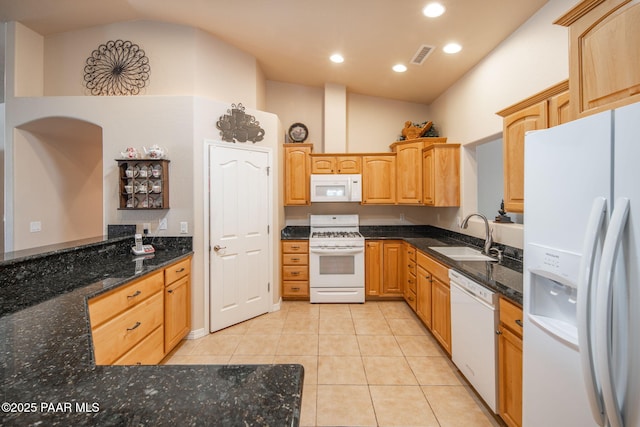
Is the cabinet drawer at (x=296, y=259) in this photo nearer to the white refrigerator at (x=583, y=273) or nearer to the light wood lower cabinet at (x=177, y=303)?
the light wood lower cabinet at (x=177, y=303)

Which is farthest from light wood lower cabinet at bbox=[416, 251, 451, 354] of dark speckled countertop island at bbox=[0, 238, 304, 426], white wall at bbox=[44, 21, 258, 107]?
white wall at bbox=[44, 21, 258, 107]

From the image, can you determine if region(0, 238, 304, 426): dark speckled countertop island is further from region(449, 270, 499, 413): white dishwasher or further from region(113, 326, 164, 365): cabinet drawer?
region(449, 270, 499, 413): white dishwasher

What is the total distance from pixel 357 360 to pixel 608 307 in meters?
1.98

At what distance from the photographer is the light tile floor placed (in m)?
1.83

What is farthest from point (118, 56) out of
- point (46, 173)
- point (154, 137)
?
point (46, 173)

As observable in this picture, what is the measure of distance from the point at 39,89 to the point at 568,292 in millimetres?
5038

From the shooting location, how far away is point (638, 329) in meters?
0.83

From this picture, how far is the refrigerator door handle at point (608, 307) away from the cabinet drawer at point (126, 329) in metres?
2.30

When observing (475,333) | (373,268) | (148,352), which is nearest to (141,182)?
(148,352)

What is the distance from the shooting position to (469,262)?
2244 millimetres

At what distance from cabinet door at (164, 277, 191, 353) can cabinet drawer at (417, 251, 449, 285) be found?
8.18 ft

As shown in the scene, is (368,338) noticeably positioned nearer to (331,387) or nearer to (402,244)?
(331,387)

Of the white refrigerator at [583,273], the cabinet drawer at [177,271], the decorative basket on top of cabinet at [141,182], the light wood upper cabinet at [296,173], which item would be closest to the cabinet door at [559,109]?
the white refrigerator at [583,273]

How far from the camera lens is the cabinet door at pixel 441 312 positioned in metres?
2.38
